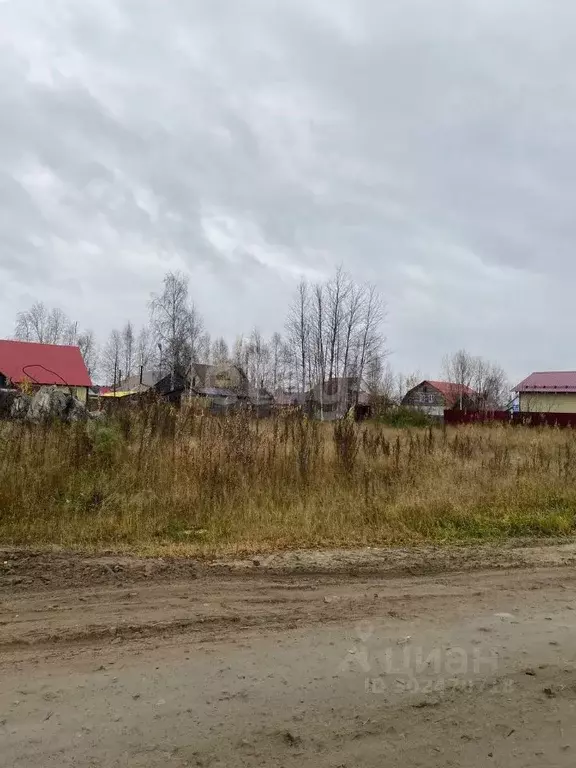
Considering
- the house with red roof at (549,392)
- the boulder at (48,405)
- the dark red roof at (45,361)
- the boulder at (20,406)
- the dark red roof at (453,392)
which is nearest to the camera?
the boulder at (48,405)

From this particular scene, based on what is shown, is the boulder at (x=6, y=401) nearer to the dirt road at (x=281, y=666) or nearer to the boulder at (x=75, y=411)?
the boulder at (x=75, y=411)

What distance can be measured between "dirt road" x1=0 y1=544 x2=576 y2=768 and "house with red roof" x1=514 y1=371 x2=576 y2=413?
49719 mm

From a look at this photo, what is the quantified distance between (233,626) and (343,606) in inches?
37.8

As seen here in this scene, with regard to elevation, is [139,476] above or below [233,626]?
above

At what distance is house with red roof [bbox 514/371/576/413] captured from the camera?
50969 millimetres

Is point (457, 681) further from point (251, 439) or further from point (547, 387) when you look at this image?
point (547, 387)

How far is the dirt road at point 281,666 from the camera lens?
2639 millimetres

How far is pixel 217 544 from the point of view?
6125mm

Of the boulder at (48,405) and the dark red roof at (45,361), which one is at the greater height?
the dark red roof at (45,361)

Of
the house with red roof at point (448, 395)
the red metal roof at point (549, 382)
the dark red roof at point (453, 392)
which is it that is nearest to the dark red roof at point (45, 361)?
the house with red roof at point (448, 395)

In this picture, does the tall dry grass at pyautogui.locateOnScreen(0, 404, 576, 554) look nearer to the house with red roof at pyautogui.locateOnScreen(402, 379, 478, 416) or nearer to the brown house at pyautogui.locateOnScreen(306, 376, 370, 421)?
the brown house at pyautogui.locateOnScreen(306, 376, 370, 421)

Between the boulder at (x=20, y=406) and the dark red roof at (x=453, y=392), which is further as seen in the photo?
the dark red roof at (x=453, y=392)

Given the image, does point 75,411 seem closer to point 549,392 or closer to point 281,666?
point 281,666

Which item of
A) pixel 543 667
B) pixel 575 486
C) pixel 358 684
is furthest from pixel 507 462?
pixel 358 684
